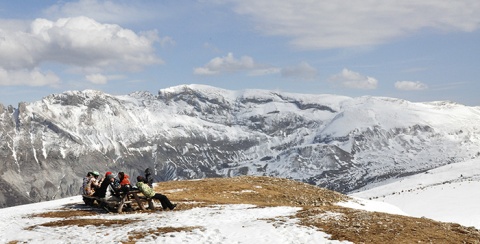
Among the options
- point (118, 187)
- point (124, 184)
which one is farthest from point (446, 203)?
point (118, 187)

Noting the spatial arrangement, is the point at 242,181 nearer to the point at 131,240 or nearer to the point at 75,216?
the point at 75,216

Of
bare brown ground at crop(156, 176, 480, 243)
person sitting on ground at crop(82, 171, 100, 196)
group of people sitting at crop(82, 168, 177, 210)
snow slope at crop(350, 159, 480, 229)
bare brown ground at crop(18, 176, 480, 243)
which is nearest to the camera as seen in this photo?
bare brown ground at crop(156, 176, 480, 243)

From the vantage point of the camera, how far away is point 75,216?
3316cm

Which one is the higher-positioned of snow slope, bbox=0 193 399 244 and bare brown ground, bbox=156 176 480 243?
snow slope, bbox=0 193 399 244

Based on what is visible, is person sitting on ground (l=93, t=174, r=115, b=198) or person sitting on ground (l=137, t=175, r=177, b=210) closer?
person sitting on ground (l=137, t=175, r=177, b=210)

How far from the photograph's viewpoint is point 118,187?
113 ft

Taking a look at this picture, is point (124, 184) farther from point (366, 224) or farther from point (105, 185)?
point (366, 224)

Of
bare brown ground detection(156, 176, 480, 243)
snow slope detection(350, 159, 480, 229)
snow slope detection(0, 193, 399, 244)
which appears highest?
snow slope detection(0, 193, 399, 244)

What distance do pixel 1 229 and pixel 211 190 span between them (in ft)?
73.2

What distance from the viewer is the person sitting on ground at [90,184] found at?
38.7m

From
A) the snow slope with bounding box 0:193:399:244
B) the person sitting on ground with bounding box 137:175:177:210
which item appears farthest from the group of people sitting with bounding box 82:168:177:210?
the snow slope with bounding box 0:193:399:244

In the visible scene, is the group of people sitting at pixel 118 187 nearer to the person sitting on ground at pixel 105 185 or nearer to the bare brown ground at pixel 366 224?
the person sitting on ground at pixel 105 185

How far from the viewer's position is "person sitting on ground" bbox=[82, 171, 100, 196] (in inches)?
1523

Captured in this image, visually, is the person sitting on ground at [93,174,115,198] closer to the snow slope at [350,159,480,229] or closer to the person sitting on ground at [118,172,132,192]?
the person sitting on ground at [118,172,132,192]
